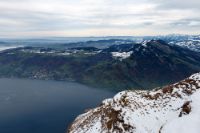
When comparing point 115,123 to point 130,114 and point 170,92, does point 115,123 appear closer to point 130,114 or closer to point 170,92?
point 130,114

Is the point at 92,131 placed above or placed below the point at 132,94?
below

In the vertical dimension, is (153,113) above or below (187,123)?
below

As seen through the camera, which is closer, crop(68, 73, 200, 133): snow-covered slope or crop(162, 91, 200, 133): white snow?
crop(162, 91, 200, 133): white snow

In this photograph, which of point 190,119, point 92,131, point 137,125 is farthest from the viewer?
point 92,131

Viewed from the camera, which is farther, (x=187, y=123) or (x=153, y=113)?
(x=153, y=113)

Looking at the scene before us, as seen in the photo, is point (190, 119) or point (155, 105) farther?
point (155, 105)

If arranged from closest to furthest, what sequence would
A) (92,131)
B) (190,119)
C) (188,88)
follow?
1. (190,119)
2. (92,131)
3. (188,88)

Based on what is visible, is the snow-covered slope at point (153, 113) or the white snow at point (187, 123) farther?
the snow-covered slope at point (153, 113)

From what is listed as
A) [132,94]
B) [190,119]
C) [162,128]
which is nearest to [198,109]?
[190,119]
